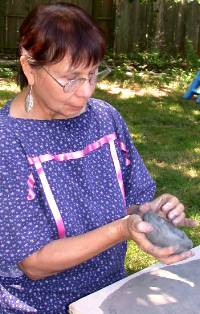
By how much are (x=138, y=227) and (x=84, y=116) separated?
1.88 ft

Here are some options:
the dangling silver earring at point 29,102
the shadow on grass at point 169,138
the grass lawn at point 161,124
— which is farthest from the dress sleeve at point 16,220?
the shadow on grass at point 169,138

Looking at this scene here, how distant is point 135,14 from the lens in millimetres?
10289

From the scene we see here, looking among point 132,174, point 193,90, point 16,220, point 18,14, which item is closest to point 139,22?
point 18,14

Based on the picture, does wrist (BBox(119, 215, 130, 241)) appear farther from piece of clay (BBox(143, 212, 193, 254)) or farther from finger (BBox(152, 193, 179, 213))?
finger (BBox(152, 193, 179, 213))

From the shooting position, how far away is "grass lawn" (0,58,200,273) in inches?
177

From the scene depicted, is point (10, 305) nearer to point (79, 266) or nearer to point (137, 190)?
point (79, 266)

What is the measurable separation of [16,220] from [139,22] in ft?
29.9

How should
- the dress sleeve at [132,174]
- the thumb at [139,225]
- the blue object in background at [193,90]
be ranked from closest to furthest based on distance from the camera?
the thumb at [139,225], the dress sleeve at [132,174], the blue object in background at [193,90]

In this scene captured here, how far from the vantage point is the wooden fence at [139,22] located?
33.0 ft

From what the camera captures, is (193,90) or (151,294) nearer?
(151,294)

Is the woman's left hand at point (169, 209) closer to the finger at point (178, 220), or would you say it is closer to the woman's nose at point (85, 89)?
the finger at point (178, 220)

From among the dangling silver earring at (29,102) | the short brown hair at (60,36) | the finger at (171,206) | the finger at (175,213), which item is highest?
the short brown hair at (60,36)

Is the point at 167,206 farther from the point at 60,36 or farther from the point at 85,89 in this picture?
the point at 60,36

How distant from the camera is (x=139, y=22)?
10344 mm
